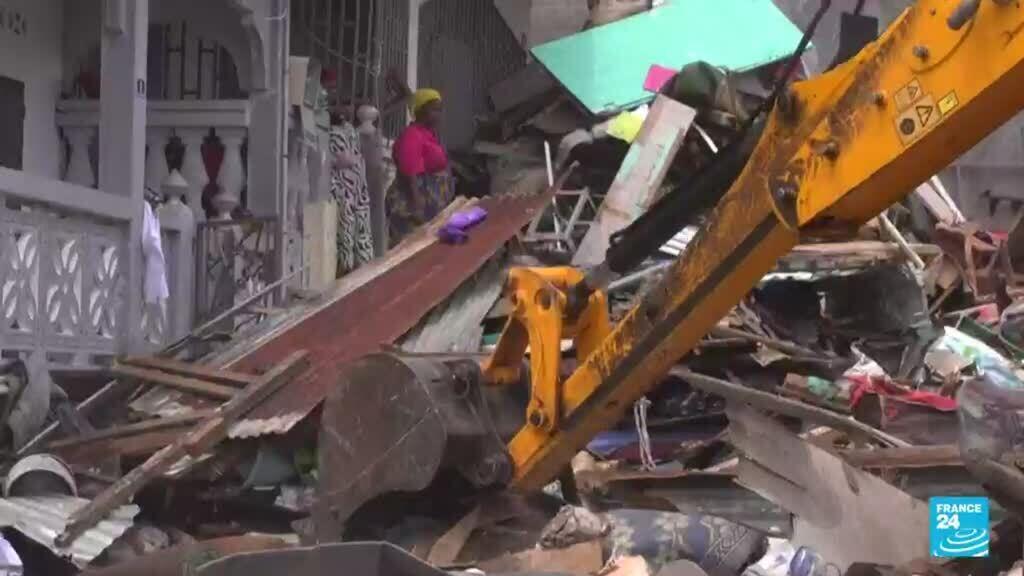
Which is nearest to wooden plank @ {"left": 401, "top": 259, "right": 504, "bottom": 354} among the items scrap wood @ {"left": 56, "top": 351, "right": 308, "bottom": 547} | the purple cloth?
the purple cloth

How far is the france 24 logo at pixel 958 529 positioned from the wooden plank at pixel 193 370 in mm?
4089

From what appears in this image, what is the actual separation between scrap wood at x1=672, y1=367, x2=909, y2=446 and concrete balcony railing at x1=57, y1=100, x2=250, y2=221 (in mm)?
4532

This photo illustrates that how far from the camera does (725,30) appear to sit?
54.4 feet

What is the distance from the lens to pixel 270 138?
11820mm

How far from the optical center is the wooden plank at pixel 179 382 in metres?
8.40

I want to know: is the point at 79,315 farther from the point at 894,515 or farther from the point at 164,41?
the point at 894,515

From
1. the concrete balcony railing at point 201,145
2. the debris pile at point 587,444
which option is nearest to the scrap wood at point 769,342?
the debris pile at point 587,444

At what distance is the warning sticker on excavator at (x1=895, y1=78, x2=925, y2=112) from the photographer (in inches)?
189

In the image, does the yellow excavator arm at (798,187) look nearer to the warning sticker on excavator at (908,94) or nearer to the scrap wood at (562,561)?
the warning sticker on excavator at (908,94)

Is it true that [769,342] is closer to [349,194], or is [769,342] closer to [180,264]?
[180,264]

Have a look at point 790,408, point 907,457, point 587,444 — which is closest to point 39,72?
point 587,444

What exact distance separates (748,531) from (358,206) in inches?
308

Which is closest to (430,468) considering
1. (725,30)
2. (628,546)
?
(628,546)

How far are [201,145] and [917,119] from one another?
800 cm
